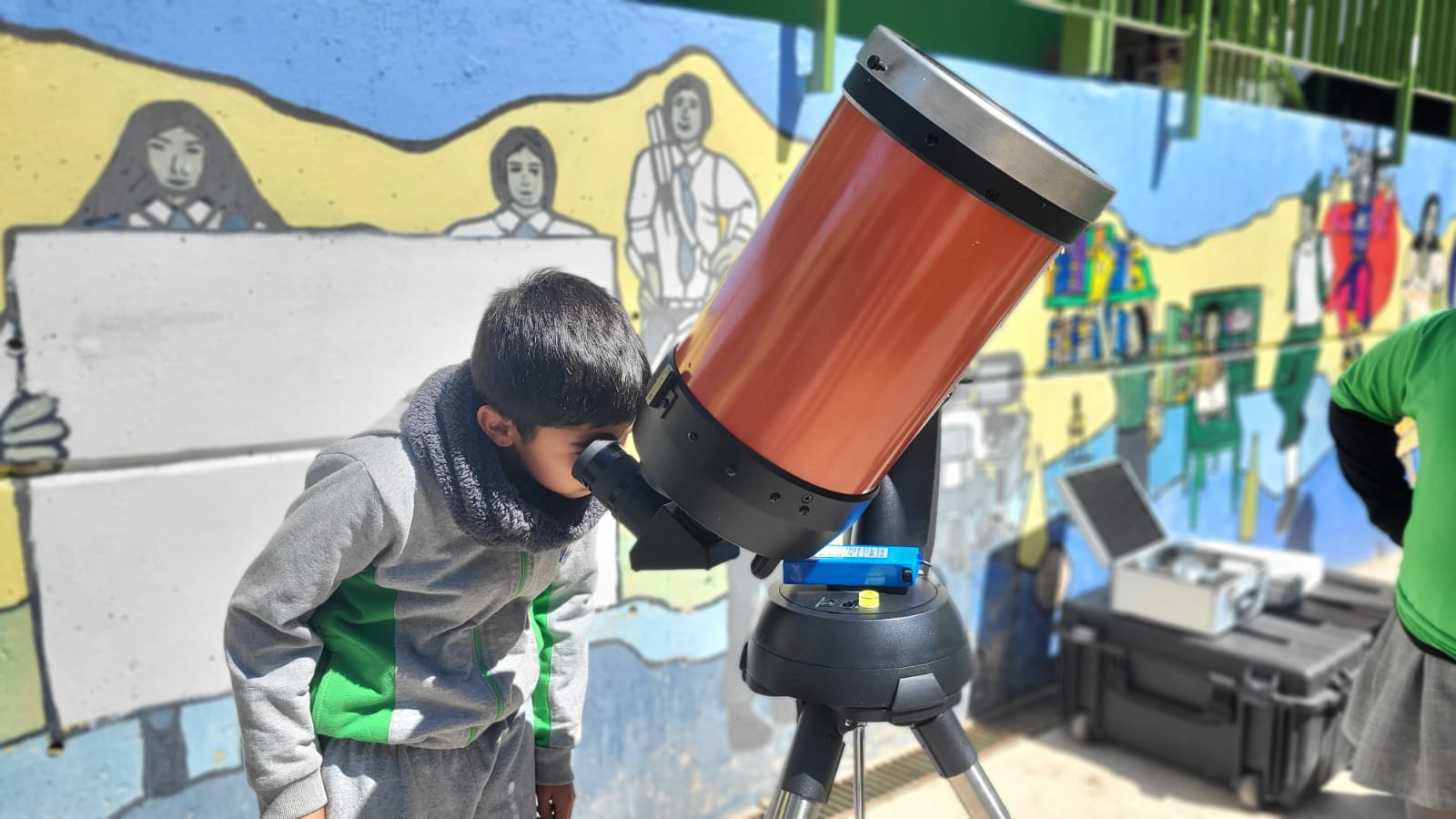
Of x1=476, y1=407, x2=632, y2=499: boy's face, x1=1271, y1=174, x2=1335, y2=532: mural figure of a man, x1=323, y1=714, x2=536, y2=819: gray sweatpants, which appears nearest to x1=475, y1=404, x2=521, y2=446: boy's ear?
x1=476, y1=407, x2=632, y2=499: boy's face

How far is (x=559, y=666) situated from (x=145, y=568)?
32.9 inches

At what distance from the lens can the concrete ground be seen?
3033 mm

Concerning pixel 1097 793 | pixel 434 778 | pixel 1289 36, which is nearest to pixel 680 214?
pixel 434 778

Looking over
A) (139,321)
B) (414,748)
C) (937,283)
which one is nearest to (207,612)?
(139,321)

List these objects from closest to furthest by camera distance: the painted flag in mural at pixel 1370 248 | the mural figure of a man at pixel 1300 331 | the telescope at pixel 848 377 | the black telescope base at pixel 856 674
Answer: the telescope at pixel 848 377 → the black telescope base at pixel 856 674 → the mural figure of a man at pixel 1300 331 → the painted flag in mural at pixel 1370 248

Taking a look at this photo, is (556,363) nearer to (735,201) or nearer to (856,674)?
(856,674)

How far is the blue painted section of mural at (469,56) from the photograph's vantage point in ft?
6.12

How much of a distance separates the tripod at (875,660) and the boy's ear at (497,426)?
1.24 ft

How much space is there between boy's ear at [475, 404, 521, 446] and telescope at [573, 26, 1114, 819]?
167 millimetres

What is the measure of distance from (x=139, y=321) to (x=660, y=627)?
55.7 inches

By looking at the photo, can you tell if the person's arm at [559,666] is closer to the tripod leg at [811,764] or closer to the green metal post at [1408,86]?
the tripod leg at [811,764]

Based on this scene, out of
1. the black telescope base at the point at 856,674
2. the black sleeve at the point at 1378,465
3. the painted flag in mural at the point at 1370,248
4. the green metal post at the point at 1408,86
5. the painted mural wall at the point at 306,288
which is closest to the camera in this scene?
the black telescope base at the point at 856,674

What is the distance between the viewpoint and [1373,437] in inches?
85.3

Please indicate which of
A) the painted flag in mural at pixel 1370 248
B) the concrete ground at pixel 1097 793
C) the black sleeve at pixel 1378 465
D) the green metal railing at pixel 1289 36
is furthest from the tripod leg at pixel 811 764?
the painted flag in mural at pixel 1370 248
